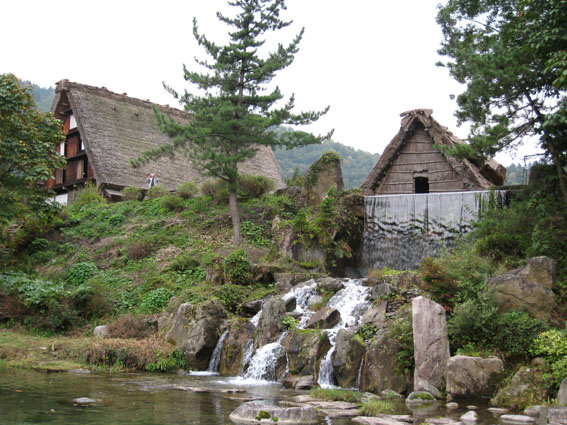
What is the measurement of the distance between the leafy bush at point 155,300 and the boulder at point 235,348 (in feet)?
14.7

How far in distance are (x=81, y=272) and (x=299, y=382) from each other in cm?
1261

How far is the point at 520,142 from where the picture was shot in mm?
15594

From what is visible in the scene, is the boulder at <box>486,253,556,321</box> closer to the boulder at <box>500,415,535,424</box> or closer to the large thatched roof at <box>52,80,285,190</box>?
the boulder at <box>500,415,535,424</box>

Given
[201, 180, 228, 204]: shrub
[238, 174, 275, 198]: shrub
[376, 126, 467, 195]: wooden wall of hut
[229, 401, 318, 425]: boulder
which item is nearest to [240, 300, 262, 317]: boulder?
[229, 401, 318, 425]: boulder

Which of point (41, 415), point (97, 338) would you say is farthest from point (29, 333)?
point (41, 415)

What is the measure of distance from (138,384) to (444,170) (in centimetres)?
1636

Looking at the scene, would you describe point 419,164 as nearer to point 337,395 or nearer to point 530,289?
point 530,289

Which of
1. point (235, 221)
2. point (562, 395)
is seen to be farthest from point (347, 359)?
point (235, 221)

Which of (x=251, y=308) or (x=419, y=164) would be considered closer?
(x=251, y=308)

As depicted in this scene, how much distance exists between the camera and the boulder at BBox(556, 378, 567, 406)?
8440 mm

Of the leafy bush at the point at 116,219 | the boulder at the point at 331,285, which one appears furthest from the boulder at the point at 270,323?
the leafy bush at the point at 116,219

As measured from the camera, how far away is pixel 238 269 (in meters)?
17.2

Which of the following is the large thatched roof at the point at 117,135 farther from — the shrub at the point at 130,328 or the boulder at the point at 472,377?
the boulder at the point at 472,377

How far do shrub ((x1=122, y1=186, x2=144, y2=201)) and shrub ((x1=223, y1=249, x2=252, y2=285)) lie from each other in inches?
515
